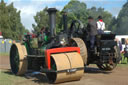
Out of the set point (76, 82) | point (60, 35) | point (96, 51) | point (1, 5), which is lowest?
point (76, 82)

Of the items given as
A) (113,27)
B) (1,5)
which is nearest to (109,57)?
(1,5)

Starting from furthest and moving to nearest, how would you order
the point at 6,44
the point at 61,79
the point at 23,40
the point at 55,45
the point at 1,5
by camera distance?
1. the point at 1,5
2. the point at 6,44
3. the point at 23,40
4. the point at 55,45
5. the point at 61,79

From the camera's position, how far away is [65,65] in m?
6.18

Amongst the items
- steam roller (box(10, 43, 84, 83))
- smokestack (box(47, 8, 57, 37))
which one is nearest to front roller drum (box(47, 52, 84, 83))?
steam roller (box(10, 43, 84, 83))

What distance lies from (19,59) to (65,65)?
198 cm

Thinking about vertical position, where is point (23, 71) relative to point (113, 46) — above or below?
below

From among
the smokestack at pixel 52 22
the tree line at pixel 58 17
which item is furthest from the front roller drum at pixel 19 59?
the tree line at pixel 58 17

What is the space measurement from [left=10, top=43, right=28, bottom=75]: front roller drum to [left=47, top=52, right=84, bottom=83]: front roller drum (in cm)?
137

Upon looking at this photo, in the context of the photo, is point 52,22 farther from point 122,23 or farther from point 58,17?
point 122,23

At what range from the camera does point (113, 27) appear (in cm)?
4916

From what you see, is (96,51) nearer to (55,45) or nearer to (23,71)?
(55,45)

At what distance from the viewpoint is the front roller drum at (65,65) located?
6.10 meters

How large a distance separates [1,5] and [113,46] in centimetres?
3235

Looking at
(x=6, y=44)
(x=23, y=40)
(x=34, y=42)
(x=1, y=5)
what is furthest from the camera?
(x=1, y=5)
